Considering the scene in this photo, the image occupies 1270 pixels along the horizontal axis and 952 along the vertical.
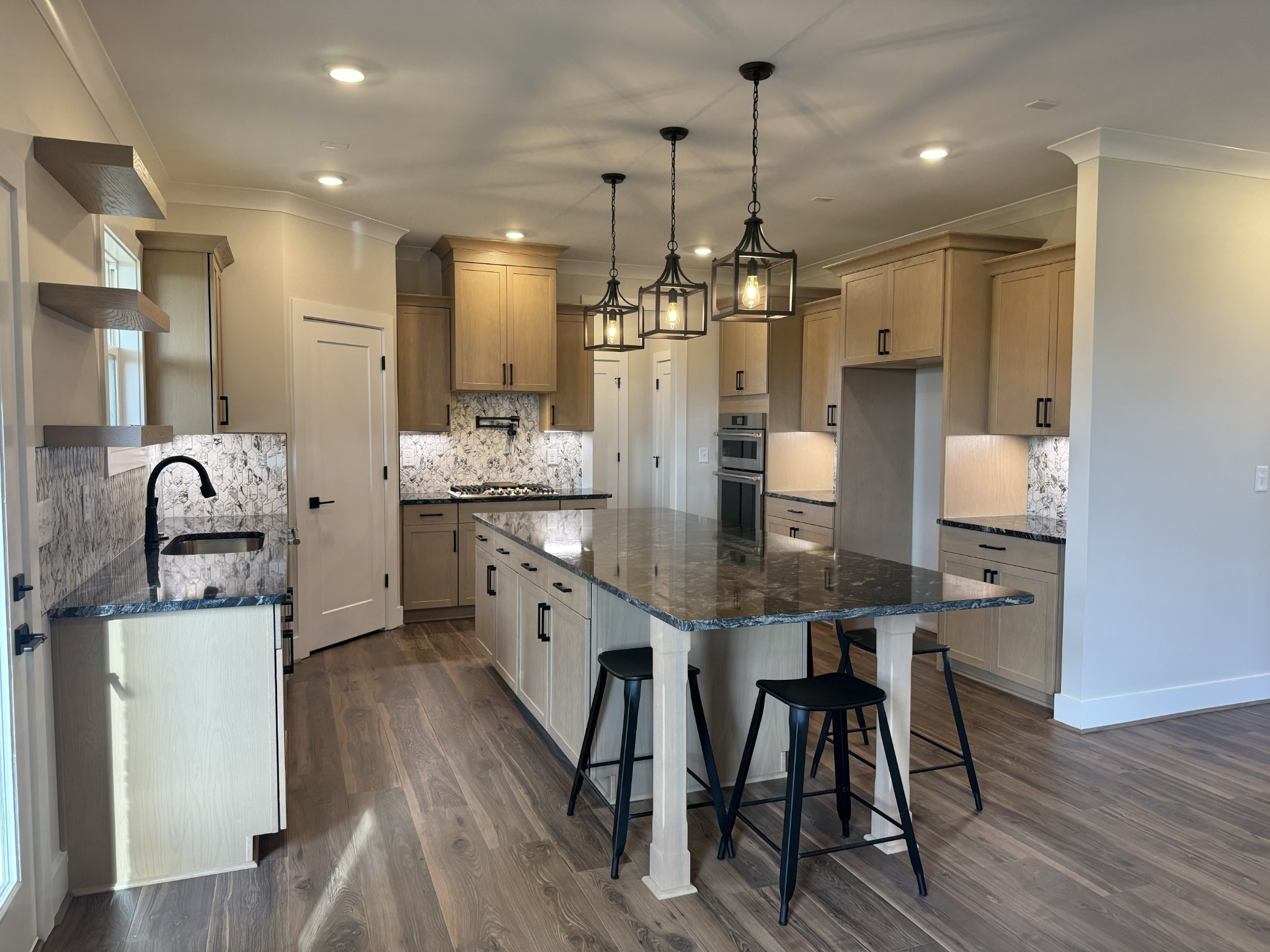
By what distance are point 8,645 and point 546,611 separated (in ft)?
6.20

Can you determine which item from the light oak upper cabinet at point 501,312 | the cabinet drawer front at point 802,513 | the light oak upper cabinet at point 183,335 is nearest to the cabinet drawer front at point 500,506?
the light oak upper cabinet at point 501,312

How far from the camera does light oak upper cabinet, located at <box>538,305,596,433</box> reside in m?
6.68

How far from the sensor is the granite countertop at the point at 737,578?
2352 mm

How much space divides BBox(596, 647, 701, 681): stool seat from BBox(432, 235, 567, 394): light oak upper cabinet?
3.59 metres

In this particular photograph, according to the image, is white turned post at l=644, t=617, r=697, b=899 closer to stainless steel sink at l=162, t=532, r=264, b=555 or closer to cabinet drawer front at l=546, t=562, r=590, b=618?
cabinet drawer front at l=546, t=562, r=590, b=618

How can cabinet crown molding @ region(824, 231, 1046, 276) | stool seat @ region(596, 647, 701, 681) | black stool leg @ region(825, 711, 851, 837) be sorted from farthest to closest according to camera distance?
cabinet crown molding @ region(824, 231, 1046, 276)
black stool leg @ region(825, 711, 851, 837)
stool seat @ region(596, 647, 701, 681)

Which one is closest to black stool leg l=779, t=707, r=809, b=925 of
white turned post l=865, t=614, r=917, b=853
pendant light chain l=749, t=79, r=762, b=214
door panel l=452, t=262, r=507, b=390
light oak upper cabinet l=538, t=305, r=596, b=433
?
white turned post l=865, t=614, r=917, b=853

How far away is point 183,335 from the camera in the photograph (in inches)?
154

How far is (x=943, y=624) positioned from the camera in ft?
15.8

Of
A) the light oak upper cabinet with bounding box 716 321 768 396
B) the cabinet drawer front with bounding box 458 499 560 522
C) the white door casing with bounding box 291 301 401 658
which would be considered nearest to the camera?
the white door casing with bounding box 291 301 401 658

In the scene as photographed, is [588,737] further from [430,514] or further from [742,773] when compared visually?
[430,514]

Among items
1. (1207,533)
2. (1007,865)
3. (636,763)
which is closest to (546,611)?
(636,763)

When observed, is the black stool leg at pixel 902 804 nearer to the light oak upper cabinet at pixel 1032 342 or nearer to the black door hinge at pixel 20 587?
the black door hinge at pixel 20 587

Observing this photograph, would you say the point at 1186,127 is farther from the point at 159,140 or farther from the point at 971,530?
the point at 159,140
